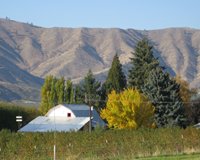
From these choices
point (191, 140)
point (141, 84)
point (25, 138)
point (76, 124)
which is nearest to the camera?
point (191, 140)

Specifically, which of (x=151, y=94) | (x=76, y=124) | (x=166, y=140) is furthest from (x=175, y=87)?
(x=166, y=140)

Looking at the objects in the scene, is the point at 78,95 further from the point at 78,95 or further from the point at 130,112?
the point at 130,112

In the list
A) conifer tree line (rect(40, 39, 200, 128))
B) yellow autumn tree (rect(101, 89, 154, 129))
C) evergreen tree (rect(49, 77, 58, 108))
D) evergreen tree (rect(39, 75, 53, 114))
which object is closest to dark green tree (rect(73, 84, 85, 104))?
conifer tree line (rect(40, 39, 200, 128))

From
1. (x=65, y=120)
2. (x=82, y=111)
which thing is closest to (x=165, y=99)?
(x=65, y=120)

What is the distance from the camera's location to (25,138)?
45688 mm

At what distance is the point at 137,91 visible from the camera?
7219 cm

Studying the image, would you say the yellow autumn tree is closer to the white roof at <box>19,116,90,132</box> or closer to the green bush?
the white roof at <box>19,116,90,132</box>

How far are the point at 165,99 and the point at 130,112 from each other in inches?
294

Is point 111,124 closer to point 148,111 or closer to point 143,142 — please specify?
point 148,111

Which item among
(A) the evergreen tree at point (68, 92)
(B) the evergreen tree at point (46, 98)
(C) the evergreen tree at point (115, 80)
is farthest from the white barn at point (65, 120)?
(A) the evergreen tree at point (68, 92)

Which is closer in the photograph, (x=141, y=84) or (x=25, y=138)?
(x=25, y=138)

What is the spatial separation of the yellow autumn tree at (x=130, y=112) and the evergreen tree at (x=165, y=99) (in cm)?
284

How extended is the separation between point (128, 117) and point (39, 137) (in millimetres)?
21723

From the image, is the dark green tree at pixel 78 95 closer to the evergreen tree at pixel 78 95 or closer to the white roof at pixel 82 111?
the evergreen tree at pixel 78 95
